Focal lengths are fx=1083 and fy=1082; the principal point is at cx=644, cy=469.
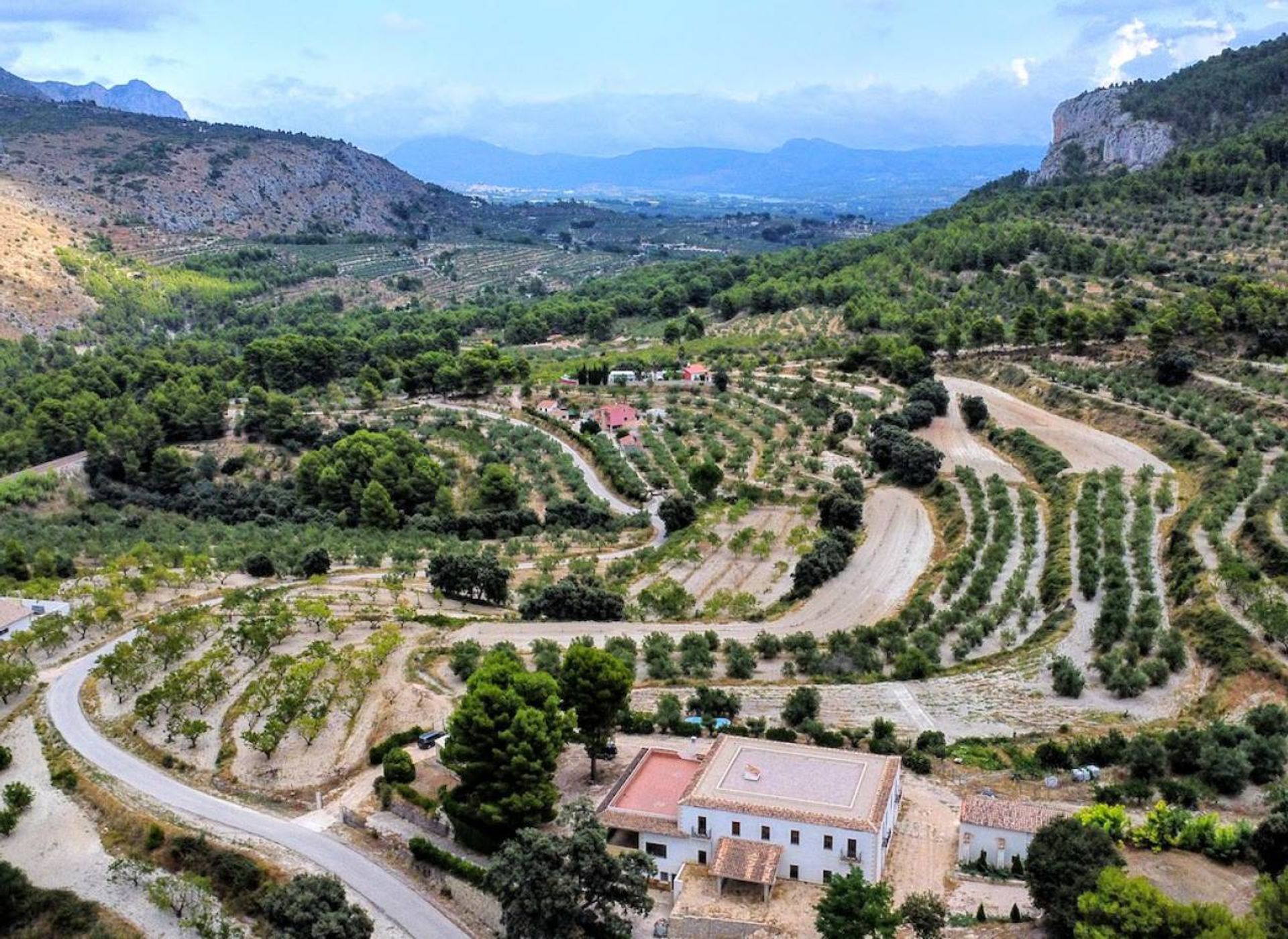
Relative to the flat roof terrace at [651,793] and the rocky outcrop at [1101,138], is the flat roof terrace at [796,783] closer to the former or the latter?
the flat roof terrace at [651,793]

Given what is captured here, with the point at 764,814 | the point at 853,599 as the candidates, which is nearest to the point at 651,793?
the point at 764,814

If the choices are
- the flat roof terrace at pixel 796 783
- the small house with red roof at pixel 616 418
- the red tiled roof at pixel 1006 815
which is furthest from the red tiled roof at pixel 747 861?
the small house with red roof at pixel 616 418

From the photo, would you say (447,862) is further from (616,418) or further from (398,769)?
(616,418)

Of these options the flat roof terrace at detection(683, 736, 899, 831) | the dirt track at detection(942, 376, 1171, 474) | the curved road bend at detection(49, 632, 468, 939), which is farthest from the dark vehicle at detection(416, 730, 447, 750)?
the dirt track at detection(942, 376, 1171, 474)

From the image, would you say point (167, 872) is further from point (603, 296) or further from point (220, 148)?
point (220, 148)

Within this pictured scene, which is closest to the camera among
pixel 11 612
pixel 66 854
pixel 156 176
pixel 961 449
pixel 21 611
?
pixel 66 854

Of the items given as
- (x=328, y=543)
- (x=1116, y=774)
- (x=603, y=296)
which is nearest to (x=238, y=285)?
(x=603, y=296)
